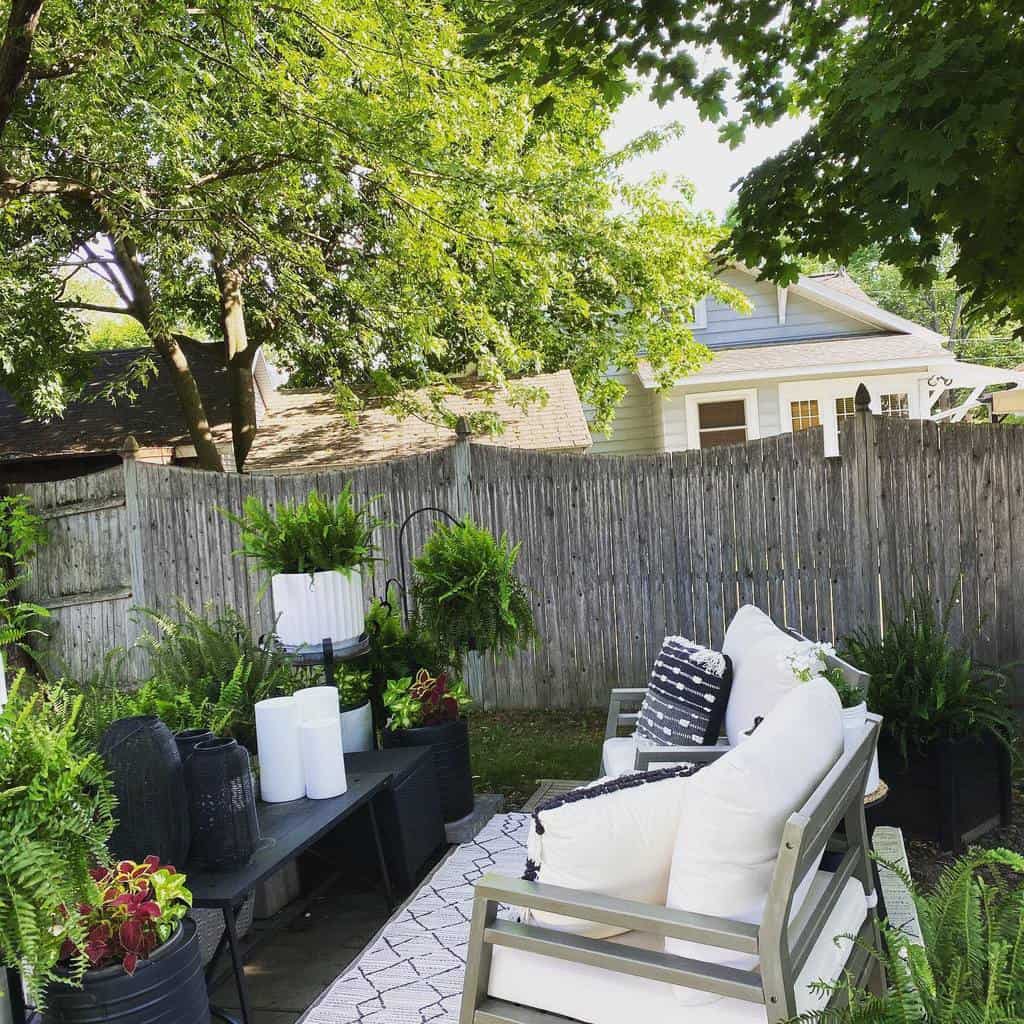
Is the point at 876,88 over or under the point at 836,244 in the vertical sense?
over

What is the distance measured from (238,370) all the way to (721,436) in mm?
6079

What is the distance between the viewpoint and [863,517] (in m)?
5.35

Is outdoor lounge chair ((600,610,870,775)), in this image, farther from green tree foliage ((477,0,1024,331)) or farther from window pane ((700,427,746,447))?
window pane ((700,427,746,447))

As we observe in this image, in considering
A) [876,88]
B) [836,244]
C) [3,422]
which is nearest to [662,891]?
[876,88]

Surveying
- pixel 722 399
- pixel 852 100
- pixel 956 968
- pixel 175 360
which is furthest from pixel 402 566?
pixel 722 399

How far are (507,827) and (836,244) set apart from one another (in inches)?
129

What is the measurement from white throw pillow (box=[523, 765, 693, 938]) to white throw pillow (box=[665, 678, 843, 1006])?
6cm

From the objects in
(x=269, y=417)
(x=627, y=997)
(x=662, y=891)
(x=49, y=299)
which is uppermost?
(x=49, y=299)

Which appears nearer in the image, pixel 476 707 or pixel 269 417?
pixel 476 707

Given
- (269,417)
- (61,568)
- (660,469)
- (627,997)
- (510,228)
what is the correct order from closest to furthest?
(627,997), (660,469), (61,568), (510,228), (269,417)

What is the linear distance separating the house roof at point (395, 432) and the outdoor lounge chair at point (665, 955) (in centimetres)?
751

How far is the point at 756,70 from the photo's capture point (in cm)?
519

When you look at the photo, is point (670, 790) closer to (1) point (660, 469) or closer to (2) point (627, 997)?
(2) point (627, 997)

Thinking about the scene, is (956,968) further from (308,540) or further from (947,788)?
(308,540)
